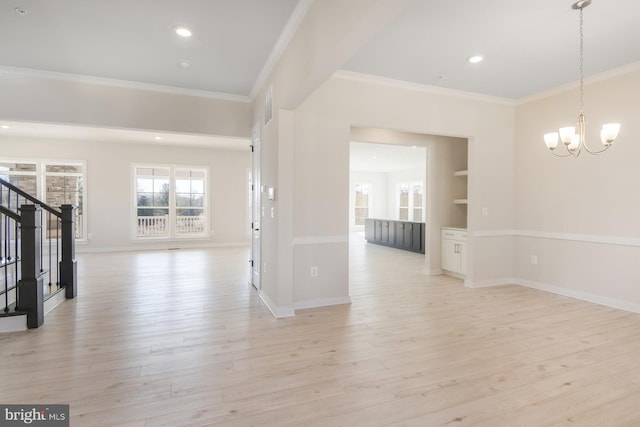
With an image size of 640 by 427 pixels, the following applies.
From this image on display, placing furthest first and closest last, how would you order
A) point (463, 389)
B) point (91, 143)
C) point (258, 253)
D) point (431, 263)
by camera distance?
point (91, 143), point (431, 263), point (258, 253), point (463, 389)

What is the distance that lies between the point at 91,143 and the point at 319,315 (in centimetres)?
818

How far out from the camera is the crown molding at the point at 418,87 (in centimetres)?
400

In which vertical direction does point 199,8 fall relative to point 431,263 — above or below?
above

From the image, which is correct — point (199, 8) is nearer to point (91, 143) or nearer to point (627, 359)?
point (627, 359)

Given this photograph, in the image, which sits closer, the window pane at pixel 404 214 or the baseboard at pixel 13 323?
the baseboard at pixel 13 323

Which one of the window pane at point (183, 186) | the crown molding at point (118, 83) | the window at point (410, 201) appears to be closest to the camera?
the crown molding at point (118, 83)

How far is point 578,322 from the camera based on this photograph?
3.43 m

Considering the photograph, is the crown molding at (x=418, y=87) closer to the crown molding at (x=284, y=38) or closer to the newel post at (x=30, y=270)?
the crown molding at (x=284, y=38)

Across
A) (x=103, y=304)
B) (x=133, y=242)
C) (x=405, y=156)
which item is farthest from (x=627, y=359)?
(x=133, y=242)

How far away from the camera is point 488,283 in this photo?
16.2ft

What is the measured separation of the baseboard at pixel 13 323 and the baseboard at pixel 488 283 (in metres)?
5.56

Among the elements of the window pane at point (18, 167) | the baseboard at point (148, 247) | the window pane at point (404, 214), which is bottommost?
the baseboard at point (148, 247)

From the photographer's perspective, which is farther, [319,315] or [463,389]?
[319,315]

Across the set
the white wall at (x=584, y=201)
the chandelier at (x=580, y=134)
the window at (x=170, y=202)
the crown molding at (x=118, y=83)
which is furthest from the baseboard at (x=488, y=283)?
the window at (x=170, y=202)
